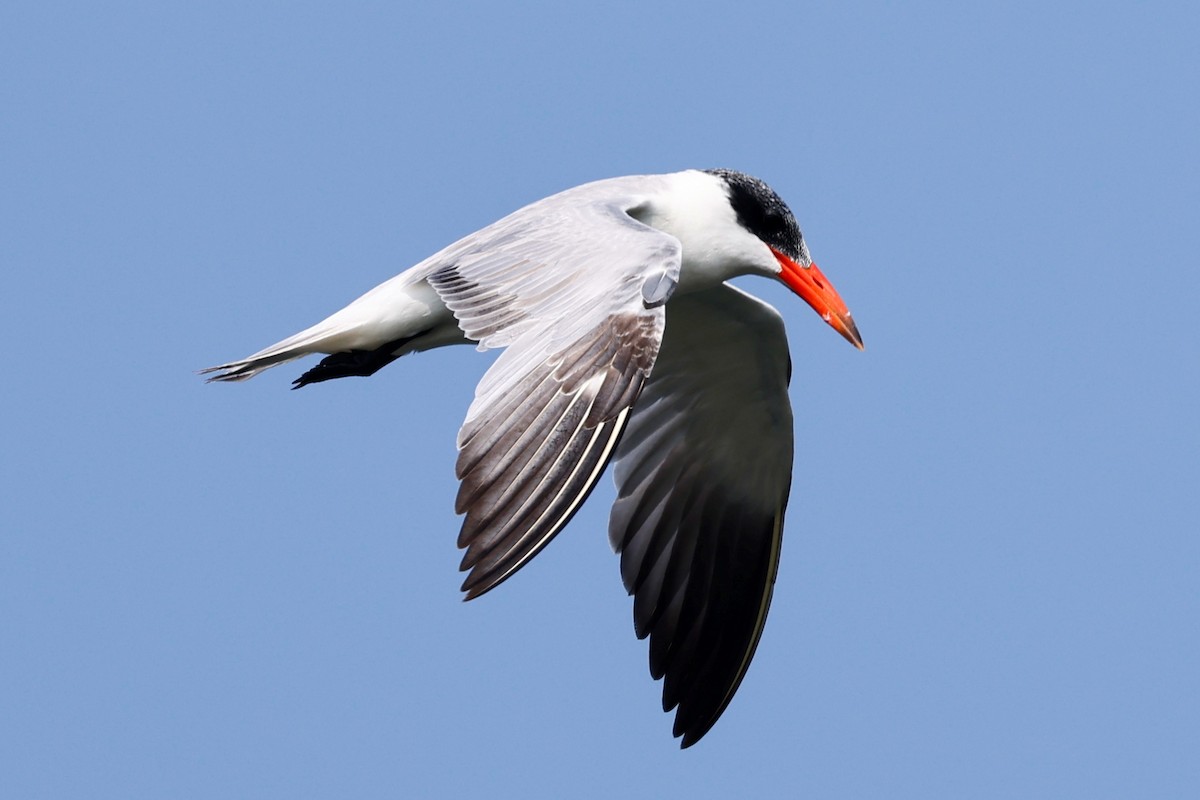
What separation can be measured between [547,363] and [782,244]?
120 inches

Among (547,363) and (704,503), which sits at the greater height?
(547,363)

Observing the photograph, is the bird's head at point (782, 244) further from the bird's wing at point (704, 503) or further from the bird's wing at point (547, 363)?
the bird's wing at point (547, 363)

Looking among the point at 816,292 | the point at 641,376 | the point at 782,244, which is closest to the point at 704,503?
the point at 816,292

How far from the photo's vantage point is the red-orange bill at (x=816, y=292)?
10195 millimetres

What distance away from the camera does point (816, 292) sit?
33.7 feet

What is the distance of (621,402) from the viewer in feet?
24.4

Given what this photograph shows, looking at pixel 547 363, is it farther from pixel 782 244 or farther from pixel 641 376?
pixel 782 244

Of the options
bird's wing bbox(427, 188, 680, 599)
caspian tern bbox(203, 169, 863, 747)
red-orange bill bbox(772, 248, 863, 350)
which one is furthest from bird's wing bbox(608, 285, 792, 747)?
bird's wing bbox(427, 188, 680, 599)

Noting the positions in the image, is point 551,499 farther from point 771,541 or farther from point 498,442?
point 771,541

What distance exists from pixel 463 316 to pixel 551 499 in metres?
1.52

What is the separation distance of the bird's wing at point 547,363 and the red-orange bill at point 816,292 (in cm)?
167

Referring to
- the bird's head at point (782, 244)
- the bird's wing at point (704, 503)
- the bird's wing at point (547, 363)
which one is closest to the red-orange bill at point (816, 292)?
the bird's head at point (782, 244)

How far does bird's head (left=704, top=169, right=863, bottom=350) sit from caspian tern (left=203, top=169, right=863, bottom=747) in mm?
11

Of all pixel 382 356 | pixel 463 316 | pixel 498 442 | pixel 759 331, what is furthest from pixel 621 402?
pixel 759 331
